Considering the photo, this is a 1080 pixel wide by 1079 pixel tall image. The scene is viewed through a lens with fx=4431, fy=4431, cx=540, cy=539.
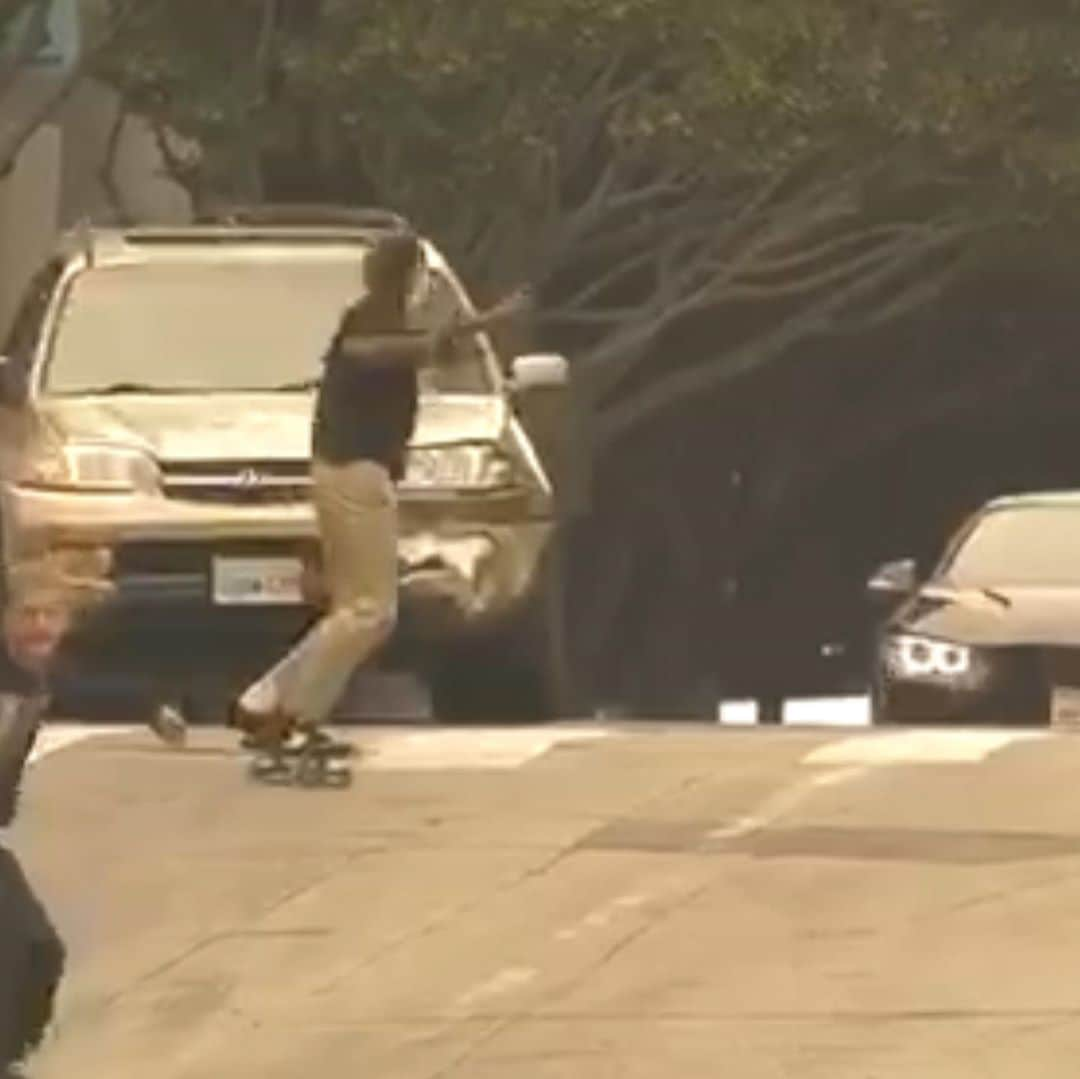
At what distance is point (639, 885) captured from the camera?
11.9m

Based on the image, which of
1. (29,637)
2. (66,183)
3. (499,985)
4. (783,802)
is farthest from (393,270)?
(66,183)

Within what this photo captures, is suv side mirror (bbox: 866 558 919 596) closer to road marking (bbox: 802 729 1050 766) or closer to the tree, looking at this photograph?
road marking (bbox: 802 729 1050 766)

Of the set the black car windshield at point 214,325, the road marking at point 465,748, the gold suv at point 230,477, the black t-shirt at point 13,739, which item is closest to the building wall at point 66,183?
the black car windshield at point 214,325

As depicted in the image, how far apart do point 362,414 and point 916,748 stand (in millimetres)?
2582

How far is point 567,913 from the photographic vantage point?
37.9ft

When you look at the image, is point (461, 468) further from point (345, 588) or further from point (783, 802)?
point (783, 802)

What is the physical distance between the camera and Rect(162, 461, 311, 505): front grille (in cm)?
1598

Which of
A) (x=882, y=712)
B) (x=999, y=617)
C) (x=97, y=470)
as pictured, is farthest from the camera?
(x=882, y=712)

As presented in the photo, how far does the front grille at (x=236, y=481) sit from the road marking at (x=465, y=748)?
105 cm

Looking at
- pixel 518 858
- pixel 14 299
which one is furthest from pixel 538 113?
pixel 518 858

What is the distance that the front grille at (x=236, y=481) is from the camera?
1598cm

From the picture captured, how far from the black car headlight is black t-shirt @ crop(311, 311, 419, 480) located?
15.6ft

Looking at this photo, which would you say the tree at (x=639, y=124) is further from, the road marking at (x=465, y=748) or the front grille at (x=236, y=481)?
the road marking at (x=465, y=748)

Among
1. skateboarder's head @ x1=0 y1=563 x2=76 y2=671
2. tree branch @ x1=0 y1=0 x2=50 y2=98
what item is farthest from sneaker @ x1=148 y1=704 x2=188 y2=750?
tree branch @ x1=0 y1=0 x2=50 y2=98
